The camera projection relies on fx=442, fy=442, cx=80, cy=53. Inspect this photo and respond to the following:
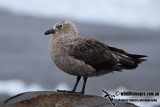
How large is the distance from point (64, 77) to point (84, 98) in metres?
9.06

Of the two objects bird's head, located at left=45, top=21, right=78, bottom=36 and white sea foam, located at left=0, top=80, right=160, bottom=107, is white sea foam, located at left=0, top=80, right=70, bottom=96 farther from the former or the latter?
bird's head, located at left=45, top=21, right=78, bottom=36

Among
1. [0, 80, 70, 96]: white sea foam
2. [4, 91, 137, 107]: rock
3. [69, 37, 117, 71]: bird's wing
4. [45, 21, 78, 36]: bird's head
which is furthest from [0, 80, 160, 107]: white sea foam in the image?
[4, 91, 137, 107]: rock

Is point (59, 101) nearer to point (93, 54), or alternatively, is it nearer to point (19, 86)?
point (93, 54)

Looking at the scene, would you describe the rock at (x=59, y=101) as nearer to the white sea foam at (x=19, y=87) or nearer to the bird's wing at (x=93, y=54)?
the bird's wing at (x=93, y=54)

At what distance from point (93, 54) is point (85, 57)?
0.57 ft

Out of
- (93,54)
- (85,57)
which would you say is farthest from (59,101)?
(93,54)

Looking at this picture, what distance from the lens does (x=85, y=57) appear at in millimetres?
7637

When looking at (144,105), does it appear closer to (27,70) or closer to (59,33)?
(59,33)

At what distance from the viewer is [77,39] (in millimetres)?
7836

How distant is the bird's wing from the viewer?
25.0 ft

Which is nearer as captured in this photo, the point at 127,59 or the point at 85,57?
the point at 85,57

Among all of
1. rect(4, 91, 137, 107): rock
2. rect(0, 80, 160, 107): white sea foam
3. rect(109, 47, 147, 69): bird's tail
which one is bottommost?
rect(4, 91, 137, 107): rock

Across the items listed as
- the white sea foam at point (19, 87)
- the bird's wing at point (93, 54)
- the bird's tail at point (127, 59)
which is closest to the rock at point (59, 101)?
the bird's wing at point (93, 54)

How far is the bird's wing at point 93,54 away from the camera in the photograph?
761cm
